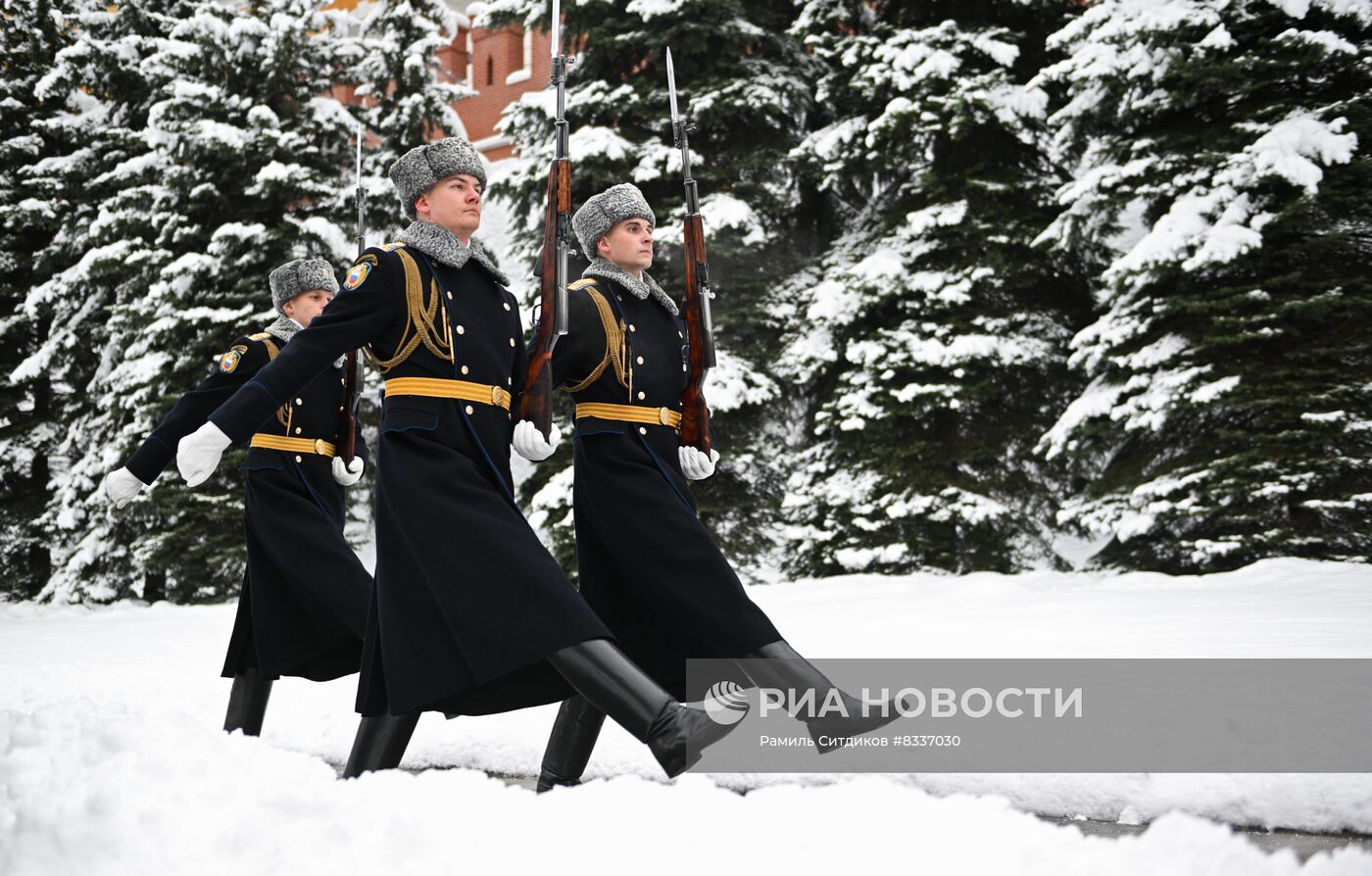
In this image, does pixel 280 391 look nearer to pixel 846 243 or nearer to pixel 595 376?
pixel 595 376

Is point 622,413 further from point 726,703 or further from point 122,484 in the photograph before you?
point 122,484

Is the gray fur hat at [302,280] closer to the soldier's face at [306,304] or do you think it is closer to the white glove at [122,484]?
the soldier's face at [306,304]

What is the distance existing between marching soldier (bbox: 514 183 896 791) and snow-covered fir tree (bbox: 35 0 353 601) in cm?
1009

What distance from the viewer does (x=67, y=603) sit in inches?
597

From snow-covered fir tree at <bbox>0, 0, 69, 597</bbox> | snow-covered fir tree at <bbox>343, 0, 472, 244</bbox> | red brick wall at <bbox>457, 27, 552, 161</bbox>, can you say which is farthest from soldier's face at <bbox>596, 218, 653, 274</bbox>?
red brick wall at <bbox>457, 27, 552, 161</bbox>

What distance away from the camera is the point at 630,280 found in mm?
4371

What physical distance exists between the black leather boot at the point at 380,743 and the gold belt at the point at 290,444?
1959 mm

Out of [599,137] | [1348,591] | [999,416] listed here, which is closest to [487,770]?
[1348,591]

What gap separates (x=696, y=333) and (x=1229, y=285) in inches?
238

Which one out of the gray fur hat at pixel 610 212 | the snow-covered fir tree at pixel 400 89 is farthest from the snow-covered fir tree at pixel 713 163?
the gray fur hat at pixel 610 212

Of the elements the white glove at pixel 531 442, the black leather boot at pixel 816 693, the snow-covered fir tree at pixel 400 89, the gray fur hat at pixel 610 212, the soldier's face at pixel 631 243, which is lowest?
the black leather boot at pixel 816 693

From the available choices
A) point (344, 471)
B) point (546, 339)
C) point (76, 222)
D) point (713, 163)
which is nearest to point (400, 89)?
point (713, 163)

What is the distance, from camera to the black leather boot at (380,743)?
362 centimetres

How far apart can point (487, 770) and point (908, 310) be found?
7.30 meters
